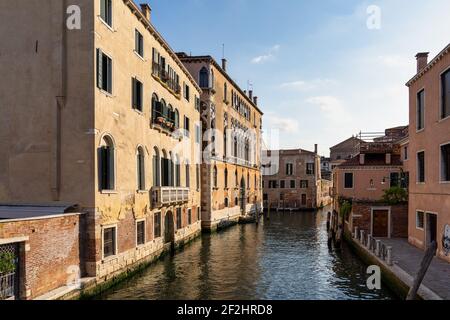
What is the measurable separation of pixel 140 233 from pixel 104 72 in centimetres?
633

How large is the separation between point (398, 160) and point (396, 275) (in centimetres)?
1447

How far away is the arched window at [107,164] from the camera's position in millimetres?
11789

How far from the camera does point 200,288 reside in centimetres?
1252

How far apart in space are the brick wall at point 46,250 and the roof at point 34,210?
50cm

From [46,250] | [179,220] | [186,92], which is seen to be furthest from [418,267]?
[186,92]

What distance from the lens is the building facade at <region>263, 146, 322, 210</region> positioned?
1941 inches

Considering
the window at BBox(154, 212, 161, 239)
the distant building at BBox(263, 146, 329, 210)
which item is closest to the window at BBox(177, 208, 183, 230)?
the window at BBox(154, 212, 161, 239)

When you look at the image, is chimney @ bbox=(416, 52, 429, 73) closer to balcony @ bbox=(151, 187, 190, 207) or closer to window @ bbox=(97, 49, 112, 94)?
balcony @ bbox=(151, 187, 190, 207)

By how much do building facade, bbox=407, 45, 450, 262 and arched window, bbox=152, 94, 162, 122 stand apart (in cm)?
1116

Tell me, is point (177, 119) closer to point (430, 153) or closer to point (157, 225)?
point (157, 225)

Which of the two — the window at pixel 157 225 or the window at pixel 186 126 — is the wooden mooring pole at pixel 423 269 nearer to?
the window at pixel 157 225

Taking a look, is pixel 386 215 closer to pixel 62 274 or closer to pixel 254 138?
pixel 62 274

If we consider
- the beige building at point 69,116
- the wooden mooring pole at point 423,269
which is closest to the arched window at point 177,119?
the beige building at point 69,116

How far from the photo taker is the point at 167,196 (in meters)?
17.2
